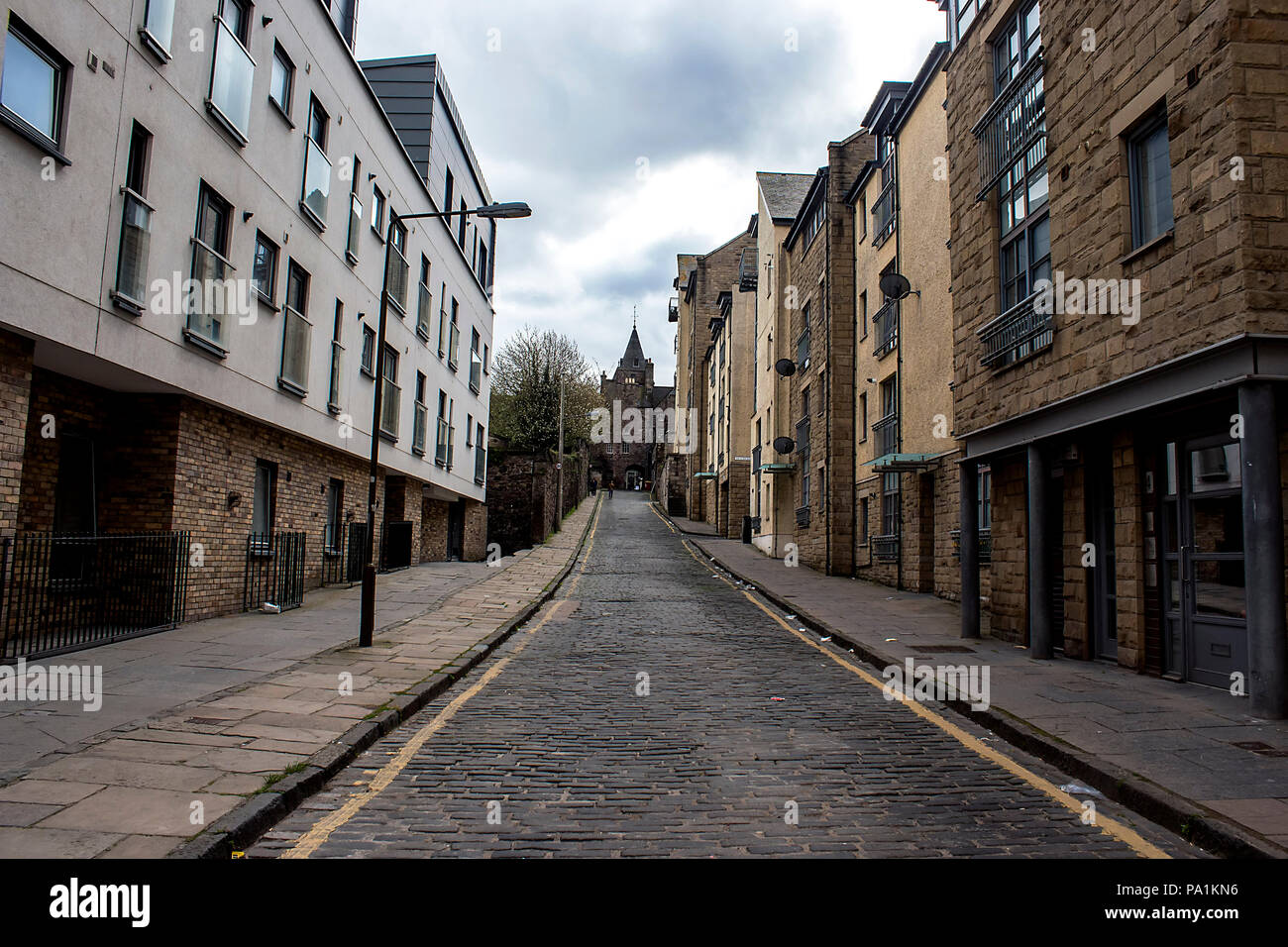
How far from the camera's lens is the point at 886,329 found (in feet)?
66.0

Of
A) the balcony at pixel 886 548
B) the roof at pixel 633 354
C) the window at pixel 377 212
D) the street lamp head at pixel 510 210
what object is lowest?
the balcony at pixel 886 548

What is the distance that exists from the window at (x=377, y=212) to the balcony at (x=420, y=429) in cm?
483

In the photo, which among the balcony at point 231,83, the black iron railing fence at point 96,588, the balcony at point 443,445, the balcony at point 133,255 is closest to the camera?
the black iron railing fence at point 96,588

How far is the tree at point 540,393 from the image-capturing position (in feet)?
147

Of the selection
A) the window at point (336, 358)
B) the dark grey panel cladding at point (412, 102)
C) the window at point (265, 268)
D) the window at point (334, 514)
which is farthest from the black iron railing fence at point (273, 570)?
the dark grey panel cladding at point (412, 102)

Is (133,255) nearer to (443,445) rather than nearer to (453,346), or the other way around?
(443,445)

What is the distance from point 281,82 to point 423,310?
9227 millimetres

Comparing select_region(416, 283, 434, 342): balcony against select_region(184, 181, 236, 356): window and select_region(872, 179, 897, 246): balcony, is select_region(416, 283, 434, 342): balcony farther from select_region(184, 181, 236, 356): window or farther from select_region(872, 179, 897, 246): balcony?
select_region(872, 179, 897, 246): balcony

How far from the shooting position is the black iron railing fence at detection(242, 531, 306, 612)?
12953 millimetres

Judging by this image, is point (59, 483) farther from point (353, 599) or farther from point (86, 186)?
point (353, 599)

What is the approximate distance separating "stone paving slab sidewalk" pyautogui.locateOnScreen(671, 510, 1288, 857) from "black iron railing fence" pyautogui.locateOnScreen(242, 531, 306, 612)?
878 cm

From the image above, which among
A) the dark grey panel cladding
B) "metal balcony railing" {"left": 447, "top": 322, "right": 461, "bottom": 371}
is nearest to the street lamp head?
the dark grey panel cladding

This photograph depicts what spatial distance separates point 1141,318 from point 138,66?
10874 mm

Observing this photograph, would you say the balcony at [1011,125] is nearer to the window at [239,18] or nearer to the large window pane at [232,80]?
the large window pane at [232,80]
